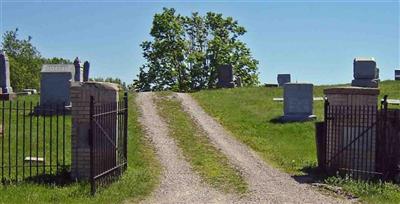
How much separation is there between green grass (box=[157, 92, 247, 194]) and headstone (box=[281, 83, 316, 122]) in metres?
3.35

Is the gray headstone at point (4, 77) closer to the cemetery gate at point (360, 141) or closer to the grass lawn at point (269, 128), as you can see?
the grass lawn at point (269, 128)

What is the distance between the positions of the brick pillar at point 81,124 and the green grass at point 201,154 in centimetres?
230

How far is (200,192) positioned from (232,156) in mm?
3688

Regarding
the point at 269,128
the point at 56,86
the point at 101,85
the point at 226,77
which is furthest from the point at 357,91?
the point at 226,77

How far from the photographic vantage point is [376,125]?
36.6ft

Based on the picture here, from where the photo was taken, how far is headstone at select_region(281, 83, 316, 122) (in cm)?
1922

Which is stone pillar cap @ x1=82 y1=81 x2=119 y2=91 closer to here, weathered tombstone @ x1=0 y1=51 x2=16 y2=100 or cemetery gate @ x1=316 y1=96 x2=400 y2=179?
cemetery gate @ x1=316 y1=96 x2=400 y2=179

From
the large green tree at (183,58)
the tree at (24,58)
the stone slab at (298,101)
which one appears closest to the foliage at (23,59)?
the tree at (24,58)

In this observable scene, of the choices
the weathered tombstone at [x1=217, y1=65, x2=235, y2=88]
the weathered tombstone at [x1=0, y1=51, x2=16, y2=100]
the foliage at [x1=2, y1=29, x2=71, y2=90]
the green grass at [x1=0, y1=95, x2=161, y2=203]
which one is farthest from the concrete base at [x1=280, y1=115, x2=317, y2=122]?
the foliage at [x1=2, y1=29, x2=71, y2=90]

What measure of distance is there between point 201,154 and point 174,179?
2.71m

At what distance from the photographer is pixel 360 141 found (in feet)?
37.2

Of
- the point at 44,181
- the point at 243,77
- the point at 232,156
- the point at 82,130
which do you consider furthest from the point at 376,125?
the point at 243,77

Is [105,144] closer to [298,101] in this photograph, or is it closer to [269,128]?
[269,128]

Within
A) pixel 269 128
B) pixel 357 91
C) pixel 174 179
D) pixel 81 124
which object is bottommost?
pixel 174 179
